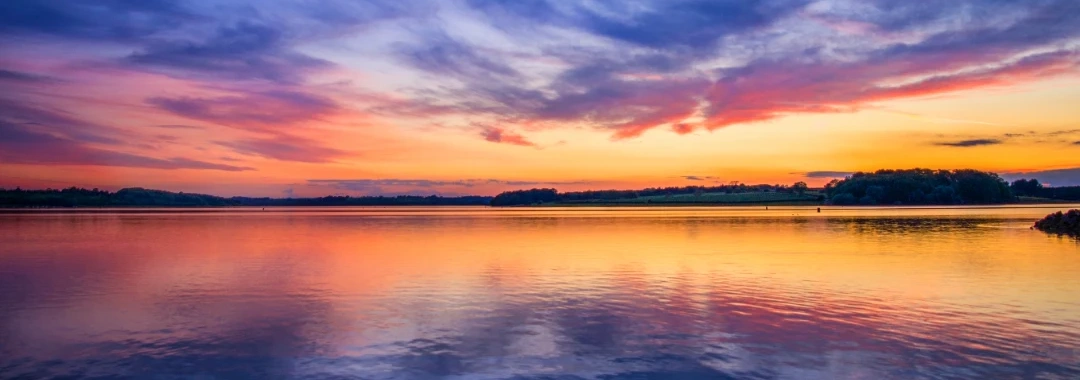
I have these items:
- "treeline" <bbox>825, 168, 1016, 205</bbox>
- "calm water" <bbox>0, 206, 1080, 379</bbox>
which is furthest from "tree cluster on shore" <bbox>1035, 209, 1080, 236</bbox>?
"treeline" <bbox>825, 168, 1016, 205</bbox>

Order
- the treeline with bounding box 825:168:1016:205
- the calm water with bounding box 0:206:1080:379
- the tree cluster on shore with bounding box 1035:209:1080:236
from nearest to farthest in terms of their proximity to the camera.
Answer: the calm water with bounding box 0:206:1080:379
the tree cluster on shore with bounding box 1035:209:1080:236
the treeline with bounding box 825:168:1016:205

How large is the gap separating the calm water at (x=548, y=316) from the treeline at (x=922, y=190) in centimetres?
15459

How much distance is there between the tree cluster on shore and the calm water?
1614 centimetres

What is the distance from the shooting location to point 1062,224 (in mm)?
44750

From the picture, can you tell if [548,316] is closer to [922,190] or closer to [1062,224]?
[1062,224]

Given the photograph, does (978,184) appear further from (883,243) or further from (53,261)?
(53,261)

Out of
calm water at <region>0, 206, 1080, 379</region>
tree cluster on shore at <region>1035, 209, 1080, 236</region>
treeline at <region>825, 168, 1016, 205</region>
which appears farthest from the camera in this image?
treeline at <region>825, 168, 1016, 205</region>

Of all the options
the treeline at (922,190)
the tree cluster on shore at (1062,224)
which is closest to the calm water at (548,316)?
the tree cluster on shore at (1062,224)

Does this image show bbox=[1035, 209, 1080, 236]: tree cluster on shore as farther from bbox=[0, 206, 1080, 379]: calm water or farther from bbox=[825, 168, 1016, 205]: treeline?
bbox=[825, 168, 1016, 205]: treeline

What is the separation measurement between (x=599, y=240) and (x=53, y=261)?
25313mm

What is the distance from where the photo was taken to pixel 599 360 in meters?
11.4

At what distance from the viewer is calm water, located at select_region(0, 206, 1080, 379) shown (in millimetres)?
11070

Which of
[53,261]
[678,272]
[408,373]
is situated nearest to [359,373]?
[408,373]

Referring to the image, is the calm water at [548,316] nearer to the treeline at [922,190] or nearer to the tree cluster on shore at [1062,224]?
the tree cluster on shore at [1062,224]
